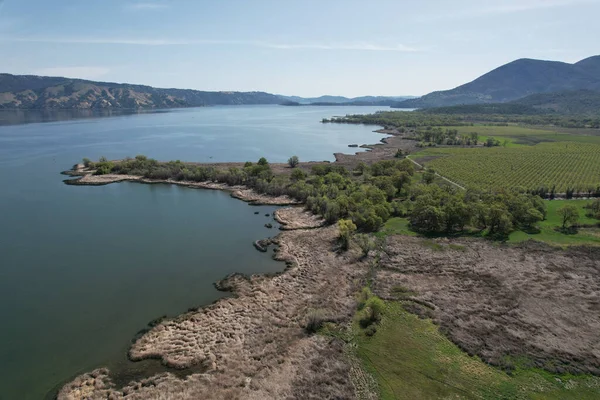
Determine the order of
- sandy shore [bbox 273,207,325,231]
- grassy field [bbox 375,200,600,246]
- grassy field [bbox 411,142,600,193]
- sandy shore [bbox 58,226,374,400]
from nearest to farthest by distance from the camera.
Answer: sandy shore [bbox 58,226,374,400], grassy field [bbox 375,200,600,246], sandy shore [bbox 273,207,325,231], grassy field [bbox 411,142,600,193]

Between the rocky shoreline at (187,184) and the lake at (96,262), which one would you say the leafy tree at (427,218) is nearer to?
the lake at (96,262)

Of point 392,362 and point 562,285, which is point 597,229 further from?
point 392,362

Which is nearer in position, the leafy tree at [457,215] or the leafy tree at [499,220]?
the leafy tree at [499,220]

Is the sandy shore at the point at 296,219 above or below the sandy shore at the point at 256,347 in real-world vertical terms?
above

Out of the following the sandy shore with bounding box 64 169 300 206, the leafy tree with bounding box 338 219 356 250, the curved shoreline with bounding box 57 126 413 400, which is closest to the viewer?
the curved shoreline with bounding box 57 126 413 400

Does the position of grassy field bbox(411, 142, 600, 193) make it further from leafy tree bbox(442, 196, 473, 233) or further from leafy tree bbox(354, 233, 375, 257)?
leafy tree bbox(354, 233, 375, 257)

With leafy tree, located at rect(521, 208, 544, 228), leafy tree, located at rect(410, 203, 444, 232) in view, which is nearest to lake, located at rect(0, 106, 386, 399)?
leafy tree, located at rect(410, 203, 444, 232)

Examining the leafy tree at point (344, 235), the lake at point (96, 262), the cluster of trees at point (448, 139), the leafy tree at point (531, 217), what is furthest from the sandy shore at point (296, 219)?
the cluster of trees at point (448, 139)
